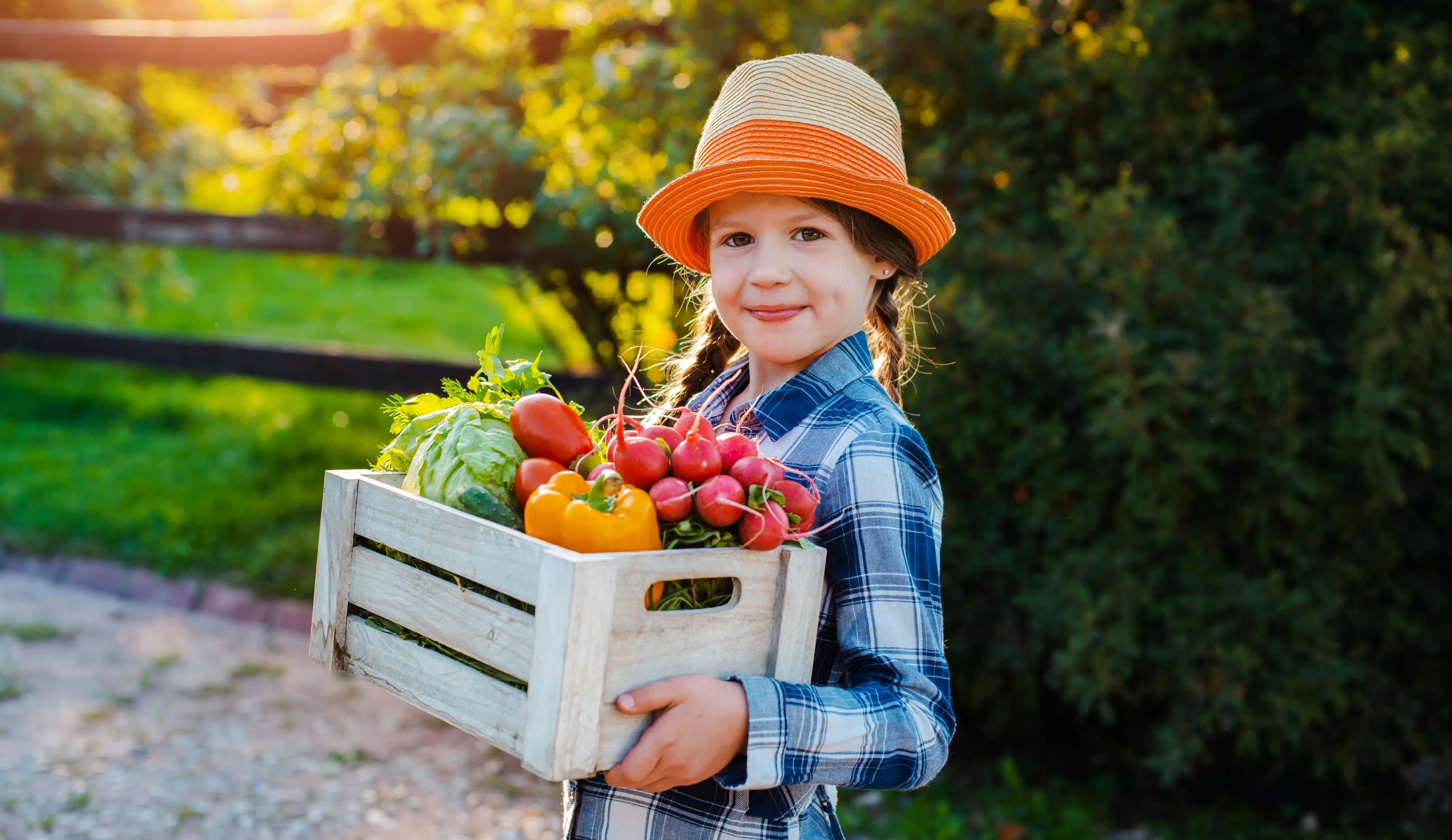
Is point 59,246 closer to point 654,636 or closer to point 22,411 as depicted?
point 22,411

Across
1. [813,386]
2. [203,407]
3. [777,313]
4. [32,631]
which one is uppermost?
[777,313]

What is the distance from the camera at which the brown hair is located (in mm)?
1676

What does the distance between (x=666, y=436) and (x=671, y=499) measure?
129mm

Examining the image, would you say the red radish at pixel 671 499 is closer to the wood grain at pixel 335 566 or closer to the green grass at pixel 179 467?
the wood grain at pixel 335 566

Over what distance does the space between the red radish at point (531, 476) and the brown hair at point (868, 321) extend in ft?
1.40

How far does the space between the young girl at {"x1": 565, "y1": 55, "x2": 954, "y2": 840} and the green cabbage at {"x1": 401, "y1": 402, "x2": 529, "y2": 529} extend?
1.11ft

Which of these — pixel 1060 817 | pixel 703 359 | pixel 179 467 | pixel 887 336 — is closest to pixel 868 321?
pixel 887 336

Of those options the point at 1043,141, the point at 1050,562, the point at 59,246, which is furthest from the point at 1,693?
the point at 59,246

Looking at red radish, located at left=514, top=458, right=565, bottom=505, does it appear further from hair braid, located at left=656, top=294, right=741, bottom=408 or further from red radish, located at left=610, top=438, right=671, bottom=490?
hair braid, located at left=656, top=294, right=741, bottom=408

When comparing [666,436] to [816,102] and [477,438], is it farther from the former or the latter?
[816,102]

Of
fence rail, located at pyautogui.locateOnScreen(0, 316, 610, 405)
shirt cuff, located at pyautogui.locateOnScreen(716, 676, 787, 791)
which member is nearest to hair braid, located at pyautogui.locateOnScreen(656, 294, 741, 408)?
shirt cuff, located at pyautogui.locateOnScreen(716, 676, 787, 791)

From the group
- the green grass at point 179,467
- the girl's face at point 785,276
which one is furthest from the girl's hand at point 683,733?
the green grass at point 179,467

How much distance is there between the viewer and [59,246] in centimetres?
835

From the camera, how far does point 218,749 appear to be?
12.7 feet
